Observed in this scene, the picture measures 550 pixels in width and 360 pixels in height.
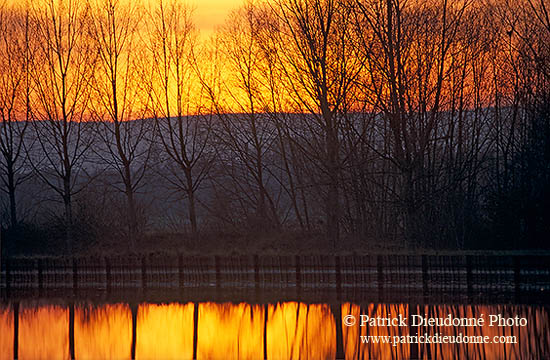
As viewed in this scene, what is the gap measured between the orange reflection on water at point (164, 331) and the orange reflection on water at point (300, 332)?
2136mm

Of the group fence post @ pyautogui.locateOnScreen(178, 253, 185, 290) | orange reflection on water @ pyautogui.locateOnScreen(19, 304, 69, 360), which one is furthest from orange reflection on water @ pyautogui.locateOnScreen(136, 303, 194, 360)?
fence post @ pyautogui.locateOnScreen(178, 253, 185, 290)

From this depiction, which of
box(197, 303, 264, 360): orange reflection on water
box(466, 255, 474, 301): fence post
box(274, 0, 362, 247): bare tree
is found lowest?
box(197, 303, 264, 360): orange reflection on water

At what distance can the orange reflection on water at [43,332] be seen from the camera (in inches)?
714

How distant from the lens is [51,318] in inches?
958

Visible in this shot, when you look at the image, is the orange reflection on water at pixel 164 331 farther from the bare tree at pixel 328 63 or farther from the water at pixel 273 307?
the bare tree at pixel 328 63

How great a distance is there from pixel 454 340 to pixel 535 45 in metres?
35.2

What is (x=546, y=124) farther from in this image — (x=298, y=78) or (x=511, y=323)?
(x=511, y=323)

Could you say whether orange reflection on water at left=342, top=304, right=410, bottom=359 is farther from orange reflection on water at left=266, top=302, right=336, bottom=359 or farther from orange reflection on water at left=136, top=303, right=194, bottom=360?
orange reflection on water at left=136, top=303, right=194, bottom=360

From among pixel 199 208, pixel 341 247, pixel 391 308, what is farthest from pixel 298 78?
pixel 199 208

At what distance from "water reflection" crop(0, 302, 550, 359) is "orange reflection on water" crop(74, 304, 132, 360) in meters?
0.02

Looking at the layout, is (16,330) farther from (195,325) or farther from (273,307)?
(273,307)

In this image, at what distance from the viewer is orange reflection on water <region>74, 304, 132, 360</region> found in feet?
59.0

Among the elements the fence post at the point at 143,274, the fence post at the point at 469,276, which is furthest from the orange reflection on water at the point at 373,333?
the fence post at the point at 143,274

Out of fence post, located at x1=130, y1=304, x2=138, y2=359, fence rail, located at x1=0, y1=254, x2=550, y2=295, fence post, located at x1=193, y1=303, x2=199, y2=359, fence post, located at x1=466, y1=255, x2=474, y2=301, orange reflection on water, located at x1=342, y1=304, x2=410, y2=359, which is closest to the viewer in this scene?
orange reflection on water, located at x1=342, y1=304, x2=410, y2=359
